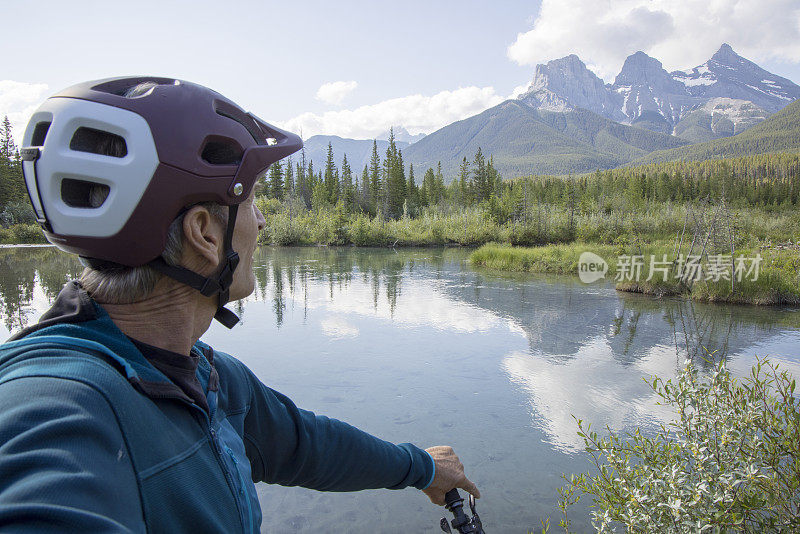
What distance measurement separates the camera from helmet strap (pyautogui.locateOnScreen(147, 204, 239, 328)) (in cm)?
115

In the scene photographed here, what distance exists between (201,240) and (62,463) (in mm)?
665

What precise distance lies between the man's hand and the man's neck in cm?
116

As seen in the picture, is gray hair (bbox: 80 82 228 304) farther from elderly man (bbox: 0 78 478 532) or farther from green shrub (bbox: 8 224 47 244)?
green shrub (bbox: 8 224 47 244)

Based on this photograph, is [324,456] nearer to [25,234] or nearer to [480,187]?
[25,234]

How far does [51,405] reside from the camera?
2.25 ft

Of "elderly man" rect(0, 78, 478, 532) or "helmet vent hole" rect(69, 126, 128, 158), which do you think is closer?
"elderly man" rect(0, 78, 478, 532)

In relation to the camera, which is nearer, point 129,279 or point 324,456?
point 129,279

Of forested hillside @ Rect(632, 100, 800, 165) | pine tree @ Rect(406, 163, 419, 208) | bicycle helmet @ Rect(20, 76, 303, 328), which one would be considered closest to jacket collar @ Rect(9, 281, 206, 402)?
bicycle helmet @ Rect(20, 76, 303, 328)

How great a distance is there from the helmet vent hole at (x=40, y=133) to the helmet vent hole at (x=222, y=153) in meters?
0.36

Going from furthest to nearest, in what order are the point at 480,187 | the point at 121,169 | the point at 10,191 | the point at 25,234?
the point at 480,187 → the point at 10,191 → the point at 25,234 → the point at 121,169

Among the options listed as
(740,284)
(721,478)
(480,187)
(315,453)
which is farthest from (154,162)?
(480,187)

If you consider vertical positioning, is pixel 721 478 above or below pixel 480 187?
below

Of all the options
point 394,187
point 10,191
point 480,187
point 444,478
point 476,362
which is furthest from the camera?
point 480,187

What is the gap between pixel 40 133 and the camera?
1.11 meters
